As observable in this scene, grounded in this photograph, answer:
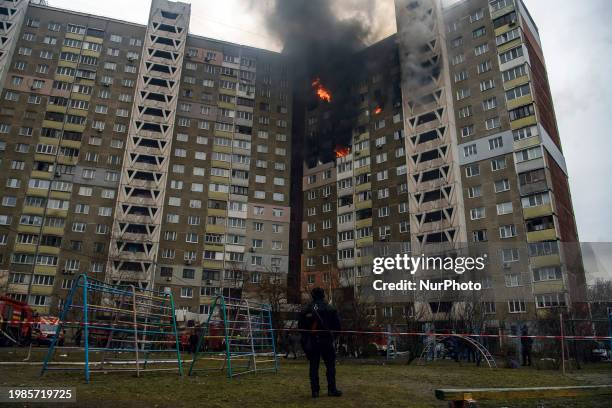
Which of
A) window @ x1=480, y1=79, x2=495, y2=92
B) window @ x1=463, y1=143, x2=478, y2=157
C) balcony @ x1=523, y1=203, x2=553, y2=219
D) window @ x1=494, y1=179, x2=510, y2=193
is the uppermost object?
window @ x1=480, y1=79, x2=495, y2=92

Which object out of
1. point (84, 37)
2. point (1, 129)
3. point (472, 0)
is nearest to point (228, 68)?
point (84, 37)

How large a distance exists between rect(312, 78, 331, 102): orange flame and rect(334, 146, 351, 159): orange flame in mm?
9555

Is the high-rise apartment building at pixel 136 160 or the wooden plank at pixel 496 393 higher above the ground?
the high-rise apartment building at pixel 136 160

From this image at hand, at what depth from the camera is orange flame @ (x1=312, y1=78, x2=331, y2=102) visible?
222 ft

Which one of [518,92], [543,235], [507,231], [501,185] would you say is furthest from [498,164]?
[543,235]

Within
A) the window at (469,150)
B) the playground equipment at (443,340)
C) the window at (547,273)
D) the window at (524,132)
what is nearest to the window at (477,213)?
the window at (469,150)

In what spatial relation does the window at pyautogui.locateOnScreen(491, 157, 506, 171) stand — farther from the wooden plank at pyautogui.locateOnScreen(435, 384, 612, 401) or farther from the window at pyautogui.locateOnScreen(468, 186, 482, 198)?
the wooden plank at pyautogui.locateOnScreen(435, 384, 612, 401)

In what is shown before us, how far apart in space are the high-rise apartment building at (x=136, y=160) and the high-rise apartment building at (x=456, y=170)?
12.2 meters

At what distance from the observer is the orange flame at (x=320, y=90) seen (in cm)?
6781

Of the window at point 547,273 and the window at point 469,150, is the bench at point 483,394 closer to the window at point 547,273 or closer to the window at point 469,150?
the window at point 547,273

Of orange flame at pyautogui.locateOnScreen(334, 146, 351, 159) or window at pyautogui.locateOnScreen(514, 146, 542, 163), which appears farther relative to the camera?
orange flame at pyautogui.locateOnScreen(334, 146, 351, 159)

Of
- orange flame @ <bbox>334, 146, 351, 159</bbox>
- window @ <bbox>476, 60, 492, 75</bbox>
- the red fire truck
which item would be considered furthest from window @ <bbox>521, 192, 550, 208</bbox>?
the red fire truck

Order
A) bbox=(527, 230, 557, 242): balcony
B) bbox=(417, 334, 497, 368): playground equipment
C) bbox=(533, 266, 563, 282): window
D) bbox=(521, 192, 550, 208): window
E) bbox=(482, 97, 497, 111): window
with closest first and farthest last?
bbox=(417, 334, 497, 368): playground equipment, bbox=(533, 266, 563, 282): window, bbox=(527, 230, 557, 242): balcony, bbox=(521, 192, 550, 208): window, bbox=(482, 97, 497, 111): window

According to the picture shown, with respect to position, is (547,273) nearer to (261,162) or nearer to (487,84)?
(487,84)
